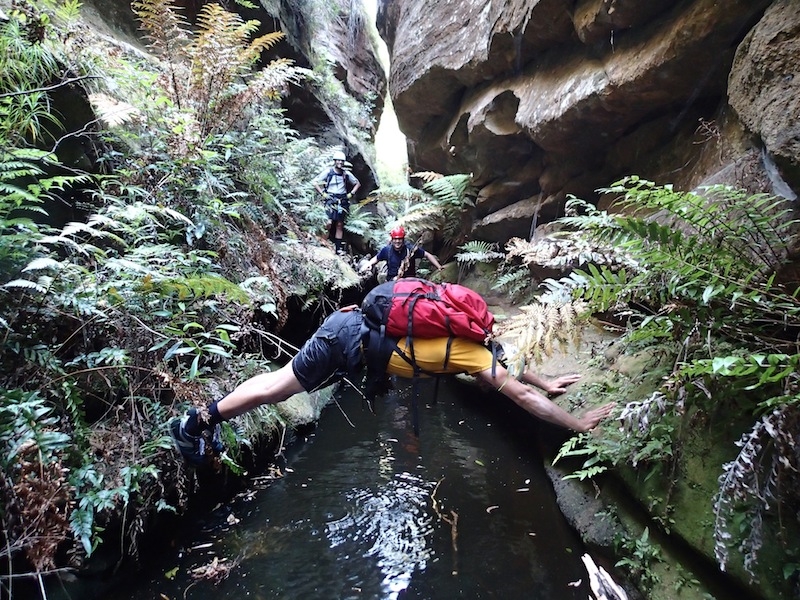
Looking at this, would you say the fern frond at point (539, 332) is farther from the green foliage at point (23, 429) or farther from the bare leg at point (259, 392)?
the green foliage at point (23, 429)

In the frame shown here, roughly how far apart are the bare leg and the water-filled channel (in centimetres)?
99

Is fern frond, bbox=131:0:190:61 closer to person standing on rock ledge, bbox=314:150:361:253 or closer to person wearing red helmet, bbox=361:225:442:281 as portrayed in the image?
person standing on rock ledge, bbox=314:150:361:253

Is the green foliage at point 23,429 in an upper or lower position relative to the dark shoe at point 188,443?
upper

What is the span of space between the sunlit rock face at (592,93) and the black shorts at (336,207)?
8.77ft

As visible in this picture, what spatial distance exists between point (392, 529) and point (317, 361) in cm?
147

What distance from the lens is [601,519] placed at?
9.45ft

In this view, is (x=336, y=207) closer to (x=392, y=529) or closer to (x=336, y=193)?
(x=336, y=193)

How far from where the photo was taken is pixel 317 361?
3.09 meters

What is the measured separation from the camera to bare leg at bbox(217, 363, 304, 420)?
119 inches

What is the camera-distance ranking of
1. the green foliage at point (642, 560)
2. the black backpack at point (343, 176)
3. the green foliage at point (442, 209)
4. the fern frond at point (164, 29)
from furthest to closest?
the black backpack at point (343, 176), the green foliage at point (442, 209), the fern frond at point (164, 29), the green foliage at point (642, 560)

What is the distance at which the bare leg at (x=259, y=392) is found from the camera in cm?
302

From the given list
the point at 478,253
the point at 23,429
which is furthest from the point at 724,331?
the point at 478,253

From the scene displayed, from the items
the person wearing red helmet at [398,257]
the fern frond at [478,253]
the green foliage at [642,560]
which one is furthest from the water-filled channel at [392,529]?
the person wearing red helmet at [398,257]

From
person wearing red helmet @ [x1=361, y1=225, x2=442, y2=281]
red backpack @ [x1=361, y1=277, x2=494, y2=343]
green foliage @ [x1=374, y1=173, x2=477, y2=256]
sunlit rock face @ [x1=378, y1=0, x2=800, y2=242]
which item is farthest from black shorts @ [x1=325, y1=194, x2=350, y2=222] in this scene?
red backpack @ [x1=361, y1=277, x2=494, y2=343]
